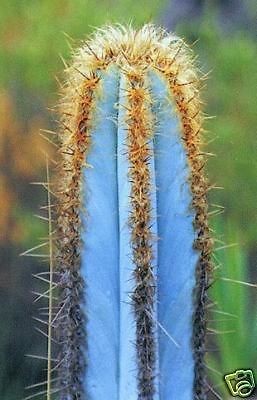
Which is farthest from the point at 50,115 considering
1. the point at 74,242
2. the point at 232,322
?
the point at 74,242

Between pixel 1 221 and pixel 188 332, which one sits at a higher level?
pixel 1 221

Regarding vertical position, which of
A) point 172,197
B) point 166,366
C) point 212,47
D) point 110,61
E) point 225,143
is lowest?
point 166,366

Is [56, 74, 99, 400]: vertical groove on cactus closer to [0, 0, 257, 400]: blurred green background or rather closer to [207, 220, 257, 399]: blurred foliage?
[207, 220, 257, 399]: blurred foliage

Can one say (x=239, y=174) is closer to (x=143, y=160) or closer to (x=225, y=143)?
(x=225, y=143)

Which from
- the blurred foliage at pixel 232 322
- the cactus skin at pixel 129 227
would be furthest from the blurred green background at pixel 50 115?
the cactus skin at pixel 129 227

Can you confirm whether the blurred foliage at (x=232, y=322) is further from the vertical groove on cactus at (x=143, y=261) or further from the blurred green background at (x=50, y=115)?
the vertical groove on cactus at (x=143, y=261)

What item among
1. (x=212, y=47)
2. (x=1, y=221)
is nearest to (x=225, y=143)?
(x=212, y=47)

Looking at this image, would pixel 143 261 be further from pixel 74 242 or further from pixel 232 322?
pixel 232 322
